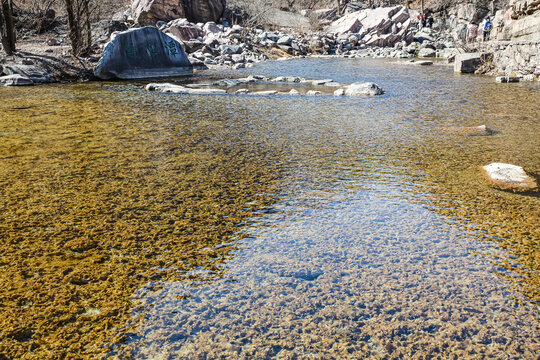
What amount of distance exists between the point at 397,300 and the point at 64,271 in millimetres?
1746

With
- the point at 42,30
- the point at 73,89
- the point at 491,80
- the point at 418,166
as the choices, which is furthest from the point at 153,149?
the point at 42,30

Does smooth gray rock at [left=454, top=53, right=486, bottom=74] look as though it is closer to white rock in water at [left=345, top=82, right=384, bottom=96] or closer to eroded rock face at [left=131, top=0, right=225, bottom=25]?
white rock in water at [left=345, top=82, right=384, bottom=96]

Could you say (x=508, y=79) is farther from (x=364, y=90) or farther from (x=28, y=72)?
(x=28, y=72)

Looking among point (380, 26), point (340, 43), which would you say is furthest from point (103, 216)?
point (380, 26)

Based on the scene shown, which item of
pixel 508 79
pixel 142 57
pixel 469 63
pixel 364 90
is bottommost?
pixel 364 90

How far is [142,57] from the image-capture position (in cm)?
1387

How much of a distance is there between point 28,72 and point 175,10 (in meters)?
16.6

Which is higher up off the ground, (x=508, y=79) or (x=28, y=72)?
(x=28, y=72)

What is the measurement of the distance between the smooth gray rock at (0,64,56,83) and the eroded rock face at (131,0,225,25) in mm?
14993

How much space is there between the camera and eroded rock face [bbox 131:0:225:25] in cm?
2503

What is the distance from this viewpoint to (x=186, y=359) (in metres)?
1.58

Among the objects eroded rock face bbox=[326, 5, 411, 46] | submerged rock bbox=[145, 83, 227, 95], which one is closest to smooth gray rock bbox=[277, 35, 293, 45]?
eroded rock face bbox=[326, 5, 411, 46]

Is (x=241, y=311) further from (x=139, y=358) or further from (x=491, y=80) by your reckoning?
(x=491, y=80)

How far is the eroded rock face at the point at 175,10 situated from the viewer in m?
25.0
